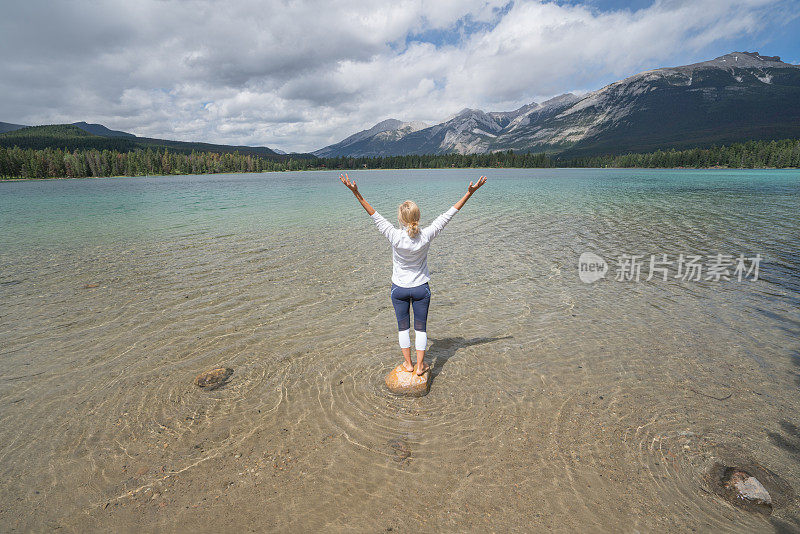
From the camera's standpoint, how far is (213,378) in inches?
324

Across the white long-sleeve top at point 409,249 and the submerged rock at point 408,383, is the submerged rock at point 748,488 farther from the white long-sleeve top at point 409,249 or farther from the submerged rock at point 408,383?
the white long-sleeve top at point 409,249

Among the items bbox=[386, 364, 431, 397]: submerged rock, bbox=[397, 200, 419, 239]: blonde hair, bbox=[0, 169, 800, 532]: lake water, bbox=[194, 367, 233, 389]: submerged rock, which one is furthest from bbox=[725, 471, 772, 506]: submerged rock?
bbox=[194, 367, 233, 389]: submerged rock

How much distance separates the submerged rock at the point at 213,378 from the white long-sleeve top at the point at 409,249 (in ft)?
15.3

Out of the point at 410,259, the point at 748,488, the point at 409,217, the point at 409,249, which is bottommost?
the point at 748,488

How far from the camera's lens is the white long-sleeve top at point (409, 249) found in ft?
22.7

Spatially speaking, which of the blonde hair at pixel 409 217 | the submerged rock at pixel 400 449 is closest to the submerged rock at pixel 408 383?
the submerged rock at pixel 400 449

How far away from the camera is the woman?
22.4 ft

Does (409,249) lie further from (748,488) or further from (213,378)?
(748,488)

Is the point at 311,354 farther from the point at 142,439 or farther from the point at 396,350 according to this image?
the point at 142,439

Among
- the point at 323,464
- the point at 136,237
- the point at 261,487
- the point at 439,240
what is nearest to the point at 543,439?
the point at 323,464

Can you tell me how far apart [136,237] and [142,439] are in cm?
2498

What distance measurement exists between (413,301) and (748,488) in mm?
5977

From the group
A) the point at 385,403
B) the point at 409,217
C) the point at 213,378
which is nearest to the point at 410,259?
the point at 409,217

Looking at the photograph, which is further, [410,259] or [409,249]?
[410,259]
